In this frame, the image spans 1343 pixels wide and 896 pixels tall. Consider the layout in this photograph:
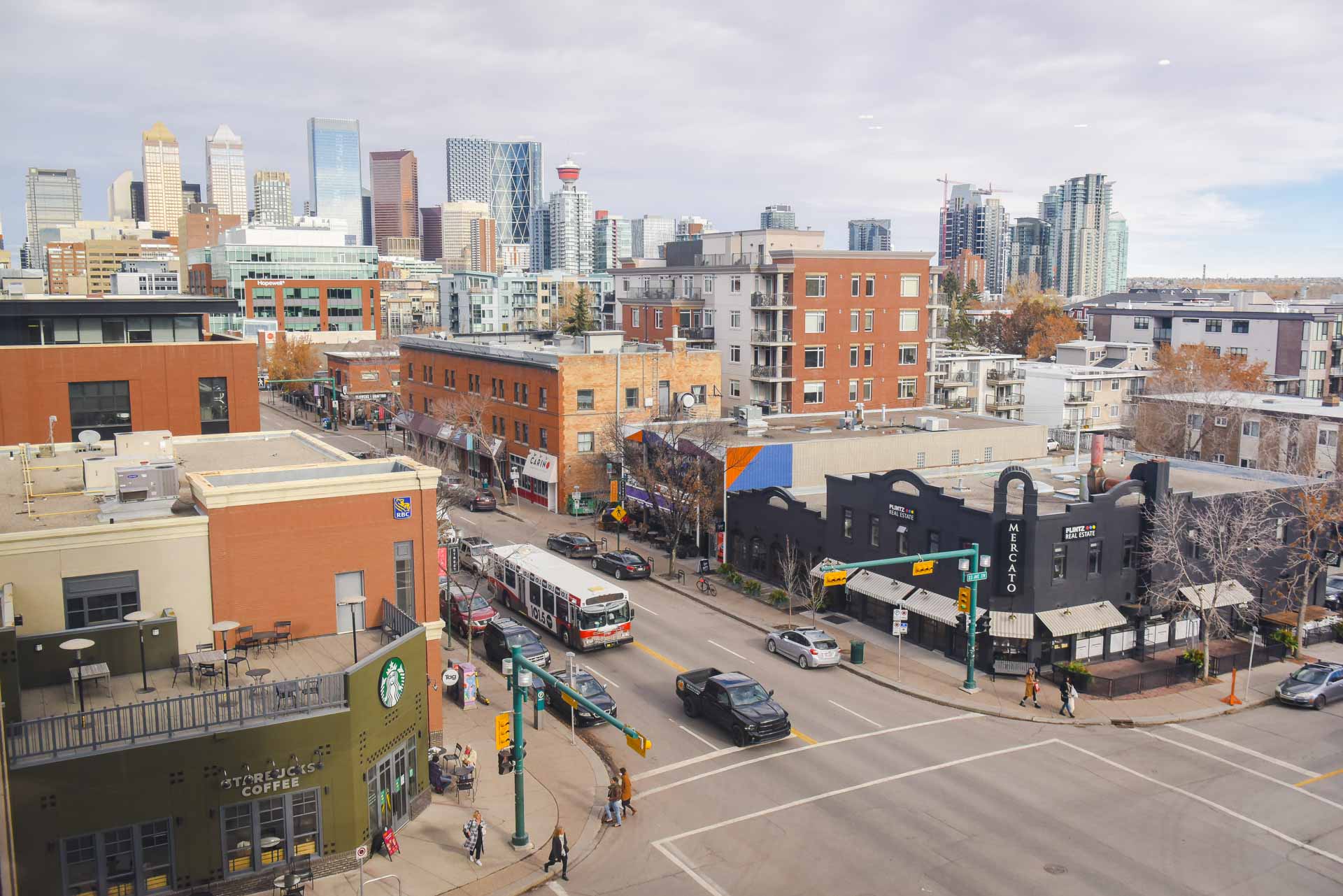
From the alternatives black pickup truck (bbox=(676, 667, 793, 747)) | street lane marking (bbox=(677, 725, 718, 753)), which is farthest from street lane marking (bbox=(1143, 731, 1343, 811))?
street lane marking (bbox=(677, 725, 718, 753))

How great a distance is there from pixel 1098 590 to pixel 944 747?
12193mm

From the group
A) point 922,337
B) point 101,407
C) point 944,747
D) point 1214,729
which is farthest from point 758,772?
point 922,337

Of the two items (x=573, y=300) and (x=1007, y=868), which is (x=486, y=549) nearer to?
(x=1007, y=868)

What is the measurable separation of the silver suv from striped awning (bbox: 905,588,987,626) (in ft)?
34.5

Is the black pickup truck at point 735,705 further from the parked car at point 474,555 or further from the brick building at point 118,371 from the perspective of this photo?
the brick building at point 118,371

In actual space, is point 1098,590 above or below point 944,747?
above

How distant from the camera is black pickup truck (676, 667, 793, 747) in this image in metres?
31.9

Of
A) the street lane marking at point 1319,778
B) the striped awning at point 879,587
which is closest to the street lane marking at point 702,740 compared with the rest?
the striped awning at point 879,587

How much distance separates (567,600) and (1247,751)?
2405 centimetres

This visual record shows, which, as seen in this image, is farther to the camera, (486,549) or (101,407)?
(486,549)

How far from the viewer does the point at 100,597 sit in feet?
82.5

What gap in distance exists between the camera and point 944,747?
31859 mm

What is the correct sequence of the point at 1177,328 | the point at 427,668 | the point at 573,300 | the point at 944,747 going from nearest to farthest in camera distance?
the point at 427,668, the point at 944,747, the point at 1177,328, the point at 573,300

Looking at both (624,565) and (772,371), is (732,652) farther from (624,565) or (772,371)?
(772,371)
